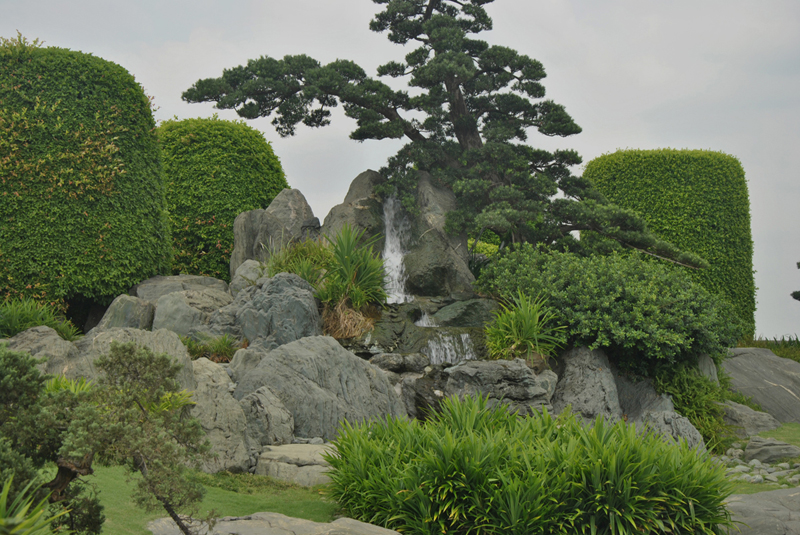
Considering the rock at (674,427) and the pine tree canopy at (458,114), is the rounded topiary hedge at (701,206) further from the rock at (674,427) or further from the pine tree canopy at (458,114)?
the rock at (674,427)

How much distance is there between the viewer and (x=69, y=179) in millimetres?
11422

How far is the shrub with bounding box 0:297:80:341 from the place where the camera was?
10.1 m

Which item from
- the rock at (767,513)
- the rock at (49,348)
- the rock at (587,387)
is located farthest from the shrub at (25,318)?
the rock at (767,513)

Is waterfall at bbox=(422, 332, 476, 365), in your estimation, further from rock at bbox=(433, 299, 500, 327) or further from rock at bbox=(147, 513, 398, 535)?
rock at bbox=(147, 513, 398, 535)

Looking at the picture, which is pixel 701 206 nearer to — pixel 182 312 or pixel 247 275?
pixel 247 275

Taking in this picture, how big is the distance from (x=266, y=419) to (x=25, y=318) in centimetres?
621

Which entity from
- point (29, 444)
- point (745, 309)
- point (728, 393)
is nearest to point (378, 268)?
point (728, 393)

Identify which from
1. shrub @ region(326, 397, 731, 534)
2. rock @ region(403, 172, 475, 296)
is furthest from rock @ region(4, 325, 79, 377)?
rock @ region(403, 172, 475, 296)

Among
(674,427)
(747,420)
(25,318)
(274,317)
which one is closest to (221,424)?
(274,317)

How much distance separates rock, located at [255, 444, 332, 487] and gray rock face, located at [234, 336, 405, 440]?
848mm

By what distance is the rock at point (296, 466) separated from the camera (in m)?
5.87

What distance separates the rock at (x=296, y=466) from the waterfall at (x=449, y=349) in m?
4.06

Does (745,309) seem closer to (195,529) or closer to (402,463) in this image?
(402,463)

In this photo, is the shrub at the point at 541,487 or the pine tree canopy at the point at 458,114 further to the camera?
→ the pine tree canopy at the point at 458,114
